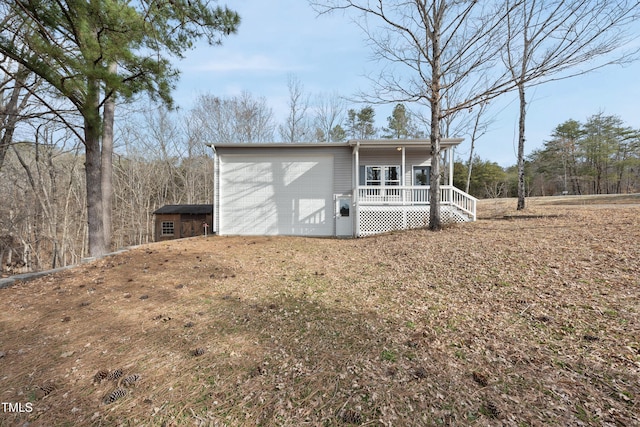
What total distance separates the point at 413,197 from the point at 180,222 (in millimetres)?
10823

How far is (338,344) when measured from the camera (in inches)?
95.3

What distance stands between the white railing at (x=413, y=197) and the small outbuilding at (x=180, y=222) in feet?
25.4

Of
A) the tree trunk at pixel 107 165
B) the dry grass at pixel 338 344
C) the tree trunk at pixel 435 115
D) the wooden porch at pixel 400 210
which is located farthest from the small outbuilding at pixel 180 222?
the tree trunk at pixel 435 115

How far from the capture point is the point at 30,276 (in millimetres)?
4289

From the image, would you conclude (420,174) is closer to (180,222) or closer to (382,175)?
(382,175)

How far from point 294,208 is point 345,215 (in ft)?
6.58

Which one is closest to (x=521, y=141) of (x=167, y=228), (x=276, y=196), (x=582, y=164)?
(x=276, y=196)

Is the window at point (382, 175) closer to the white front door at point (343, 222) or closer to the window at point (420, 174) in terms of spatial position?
the window at point (420, 174)

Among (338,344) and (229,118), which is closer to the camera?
(338,344)

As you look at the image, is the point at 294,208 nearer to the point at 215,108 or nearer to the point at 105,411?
the point at 105,411

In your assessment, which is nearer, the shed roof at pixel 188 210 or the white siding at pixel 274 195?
the white siding at pixel 274 195

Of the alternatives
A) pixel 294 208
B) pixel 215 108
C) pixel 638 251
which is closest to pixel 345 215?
pixel 294 208

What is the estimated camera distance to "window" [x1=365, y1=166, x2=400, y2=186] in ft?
35.0

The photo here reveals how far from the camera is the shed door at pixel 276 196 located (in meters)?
10.1
